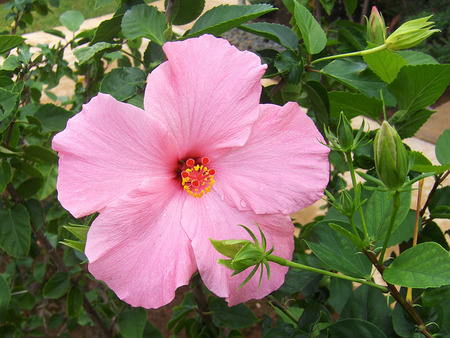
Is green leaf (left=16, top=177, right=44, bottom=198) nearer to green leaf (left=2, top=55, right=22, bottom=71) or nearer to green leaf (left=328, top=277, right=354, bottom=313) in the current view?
green leaf (left=2, top=55, right=22, bottom=71)

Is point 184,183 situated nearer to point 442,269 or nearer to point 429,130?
point 442,269

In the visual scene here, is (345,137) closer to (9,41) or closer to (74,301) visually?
(9,41)

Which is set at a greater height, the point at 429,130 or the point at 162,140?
the point at 162,140

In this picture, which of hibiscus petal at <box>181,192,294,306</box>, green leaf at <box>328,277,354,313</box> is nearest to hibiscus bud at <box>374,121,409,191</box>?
hibiscus petal at <box>181,192,294,306</box>

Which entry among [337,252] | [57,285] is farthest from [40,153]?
[337,252]

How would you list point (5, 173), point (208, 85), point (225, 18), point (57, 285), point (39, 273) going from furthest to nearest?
1. point (39, 273)
2. point (57, 285)
3. point (5, 173)
4. point (225, 18)
5. point (208, 85)

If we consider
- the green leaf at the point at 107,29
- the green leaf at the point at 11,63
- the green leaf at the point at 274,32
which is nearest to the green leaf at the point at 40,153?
the green leaf at the point at 11,63

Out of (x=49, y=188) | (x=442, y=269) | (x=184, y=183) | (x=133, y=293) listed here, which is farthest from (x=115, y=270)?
(x=49, y=188)

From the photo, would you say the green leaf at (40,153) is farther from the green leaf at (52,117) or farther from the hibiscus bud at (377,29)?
the hibiscus bud at (377,29)
